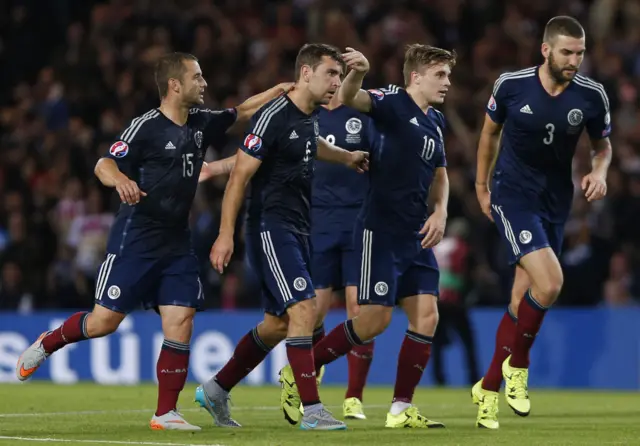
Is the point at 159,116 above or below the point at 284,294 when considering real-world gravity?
above

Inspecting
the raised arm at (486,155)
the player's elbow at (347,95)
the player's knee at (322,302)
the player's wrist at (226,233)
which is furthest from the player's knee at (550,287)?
the player's knee at (322,302)

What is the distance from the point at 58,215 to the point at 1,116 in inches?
139

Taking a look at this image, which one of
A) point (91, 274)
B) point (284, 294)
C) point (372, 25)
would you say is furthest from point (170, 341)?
point (372, 25)

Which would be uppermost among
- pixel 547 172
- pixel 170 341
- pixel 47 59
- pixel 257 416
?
pixel 47 59

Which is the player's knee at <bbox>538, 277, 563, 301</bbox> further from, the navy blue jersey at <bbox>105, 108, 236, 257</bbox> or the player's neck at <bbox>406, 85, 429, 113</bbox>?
the navy blue jersey at <bbox>105, 108, 236, 257</bbox>

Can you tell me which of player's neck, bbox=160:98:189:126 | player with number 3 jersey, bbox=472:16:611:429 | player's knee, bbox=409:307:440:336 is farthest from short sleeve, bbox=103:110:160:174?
player with number 3 jersey, bbox=472:16:611:429

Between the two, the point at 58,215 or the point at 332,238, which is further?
the point at 58,215

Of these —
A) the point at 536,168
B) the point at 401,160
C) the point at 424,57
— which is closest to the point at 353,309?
the point at 401,160

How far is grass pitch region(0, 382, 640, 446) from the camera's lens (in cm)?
814

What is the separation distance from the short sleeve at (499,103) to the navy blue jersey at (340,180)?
64.5 inches

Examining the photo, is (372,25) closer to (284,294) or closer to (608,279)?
(608,279)

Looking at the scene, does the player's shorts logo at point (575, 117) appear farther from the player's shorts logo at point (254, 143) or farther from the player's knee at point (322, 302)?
the player's knee at point (322, 302)

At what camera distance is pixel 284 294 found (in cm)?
883

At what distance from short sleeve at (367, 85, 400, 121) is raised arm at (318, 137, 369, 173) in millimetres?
287
